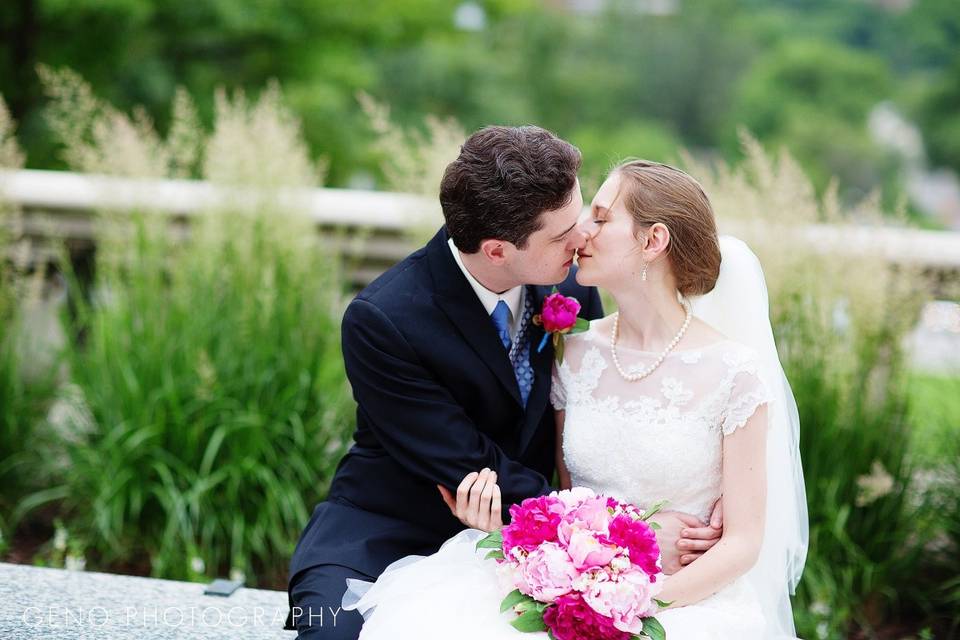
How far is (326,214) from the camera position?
5.00 meters

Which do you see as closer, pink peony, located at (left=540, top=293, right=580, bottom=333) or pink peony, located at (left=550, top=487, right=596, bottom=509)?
pink peony, located at (left=550, top=487, right=596, bottom=509)

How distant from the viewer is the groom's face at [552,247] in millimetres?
2793

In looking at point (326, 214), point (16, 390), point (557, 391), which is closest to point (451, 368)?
point (557, 391)

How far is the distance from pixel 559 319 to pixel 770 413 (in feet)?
2.15

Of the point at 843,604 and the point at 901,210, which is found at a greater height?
the point at 901,210

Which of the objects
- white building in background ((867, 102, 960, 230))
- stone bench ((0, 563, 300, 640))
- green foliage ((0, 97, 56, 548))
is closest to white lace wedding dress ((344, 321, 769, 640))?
stone bench ((0, 563, 300, 640))

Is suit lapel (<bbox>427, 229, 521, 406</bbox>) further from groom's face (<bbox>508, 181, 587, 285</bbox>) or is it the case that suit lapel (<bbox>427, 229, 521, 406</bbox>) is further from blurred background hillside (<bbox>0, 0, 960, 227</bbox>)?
blurred background hillside (<bbox>0, 0, 960, 227</bbox>)

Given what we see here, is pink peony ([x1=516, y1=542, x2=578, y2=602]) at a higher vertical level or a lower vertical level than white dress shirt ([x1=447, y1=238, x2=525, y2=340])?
lower

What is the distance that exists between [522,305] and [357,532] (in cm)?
84

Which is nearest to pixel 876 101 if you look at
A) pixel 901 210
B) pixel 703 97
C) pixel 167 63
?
pixel 703 97

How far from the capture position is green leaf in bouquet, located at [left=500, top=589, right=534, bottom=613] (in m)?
2.36

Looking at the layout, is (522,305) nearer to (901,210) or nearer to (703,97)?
(901,210)

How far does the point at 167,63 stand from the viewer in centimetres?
1197

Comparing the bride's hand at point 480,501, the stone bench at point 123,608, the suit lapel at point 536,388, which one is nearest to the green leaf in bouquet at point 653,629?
the bride's hand at point 480,501
